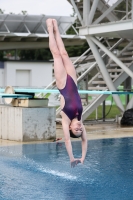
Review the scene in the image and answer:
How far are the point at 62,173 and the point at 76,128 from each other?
1850 millimetres

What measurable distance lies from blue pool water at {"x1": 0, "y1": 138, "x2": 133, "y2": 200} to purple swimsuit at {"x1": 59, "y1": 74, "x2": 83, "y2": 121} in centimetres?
127

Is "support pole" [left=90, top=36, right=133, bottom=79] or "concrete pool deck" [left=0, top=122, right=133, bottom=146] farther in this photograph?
"support pole" [left=90, top=36, right=133, bottom=79]

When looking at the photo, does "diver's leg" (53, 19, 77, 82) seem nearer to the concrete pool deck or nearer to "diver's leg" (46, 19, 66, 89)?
"diver's leg" (46, 19, 66, 89)

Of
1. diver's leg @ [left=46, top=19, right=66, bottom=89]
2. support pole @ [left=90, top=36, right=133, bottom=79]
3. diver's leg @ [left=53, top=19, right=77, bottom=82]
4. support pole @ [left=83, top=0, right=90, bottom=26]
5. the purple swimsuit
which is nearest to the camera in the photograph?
the purple swimsuit

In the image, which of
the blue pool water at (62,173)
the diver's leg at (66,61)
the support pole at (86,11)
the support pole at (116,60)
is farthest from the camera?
the support pole at (86,11)

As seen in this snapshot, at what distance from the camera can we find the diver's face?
892cm

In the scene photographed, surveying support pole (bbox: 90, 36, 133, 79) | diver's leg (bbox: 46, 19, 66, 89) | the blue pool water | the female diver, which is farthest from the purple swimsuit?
support pole (bbox: 90, 36, 133, 79)

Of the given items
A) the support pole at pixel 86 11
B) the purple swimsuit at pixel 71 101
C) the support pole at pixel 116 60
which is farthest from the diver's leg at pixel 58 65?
the support pole at pixel 86 11

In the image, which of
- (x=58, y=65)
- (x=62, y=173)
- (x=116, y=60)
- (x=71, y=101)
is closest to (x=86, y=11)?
(x=116, y=60)

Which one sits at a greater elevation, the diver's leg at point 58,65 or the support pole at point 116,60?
the support pole at point 116,60

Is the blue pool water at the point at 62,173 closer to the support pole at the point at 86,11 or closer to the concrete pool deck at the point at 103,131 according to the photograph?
the concrete pool deck at the point at 103,131

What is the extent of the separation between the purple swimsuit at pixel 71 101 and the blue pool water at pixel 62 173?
1.27 m

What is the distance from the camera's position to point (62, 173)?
34.3 ft

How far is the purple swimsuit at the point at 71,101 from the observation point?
902 centimetres
